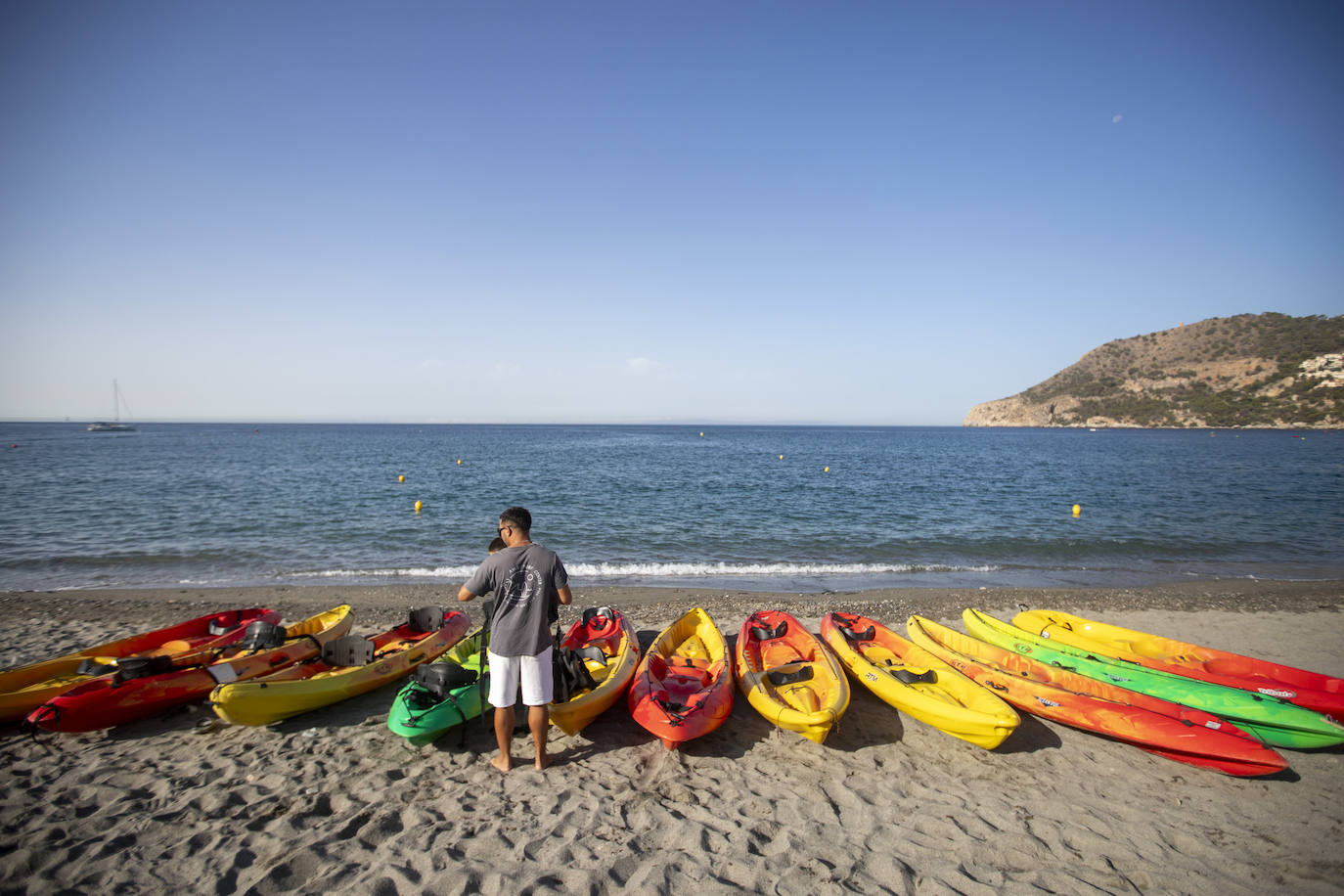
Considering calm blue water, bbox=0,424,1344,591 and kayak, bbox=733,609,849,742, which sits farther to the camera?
calm blue water, bbox=0,424,1344,591

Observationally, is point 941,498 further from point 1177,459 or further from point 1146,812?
point 1177,459

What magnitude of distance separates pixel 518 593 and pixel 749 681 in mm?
3078

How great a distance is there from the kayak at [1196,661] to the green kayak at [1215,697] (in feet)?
1.17

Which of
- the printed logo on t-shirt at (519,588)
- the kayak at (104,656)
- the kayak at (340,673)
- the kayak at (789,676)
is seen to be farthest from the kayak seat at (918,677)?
the kayak at (104,656)

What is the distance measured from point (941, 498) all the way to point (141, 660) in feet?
88.1

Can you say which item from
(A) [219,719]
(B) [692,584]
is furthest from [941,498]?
(A) [219,719]

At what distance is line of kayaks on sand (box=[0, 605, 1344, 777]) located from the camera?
5.40m

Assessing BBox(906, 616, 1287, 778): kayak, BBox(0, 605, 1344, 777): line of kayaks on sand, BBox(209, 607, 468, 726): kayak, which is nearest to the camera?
BBox(906, 616, 1287, 778): kayak

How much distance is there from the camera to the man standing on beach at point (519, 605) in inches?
184

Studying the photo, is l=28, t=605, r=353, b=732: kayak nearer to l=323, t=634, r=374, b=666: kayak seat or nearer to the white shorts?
l=323, t=634, r=374, b=666: kayak seat

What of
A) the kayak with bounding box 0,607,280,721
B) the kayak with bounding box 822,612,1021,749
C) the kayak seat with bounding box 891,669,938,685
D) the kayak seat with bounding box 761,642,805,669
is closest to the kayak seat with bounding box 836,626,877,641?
the kayak with bounding box 822,612,1021,749

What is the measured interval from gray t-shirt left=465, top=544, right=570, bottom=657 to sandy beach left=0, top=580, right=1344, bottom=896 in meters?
1.38

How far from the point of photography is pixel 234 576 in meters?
13.3

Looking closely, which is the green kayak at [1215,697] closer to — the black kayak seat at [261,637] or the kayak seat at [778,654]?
the kayak seat at [778,654]
